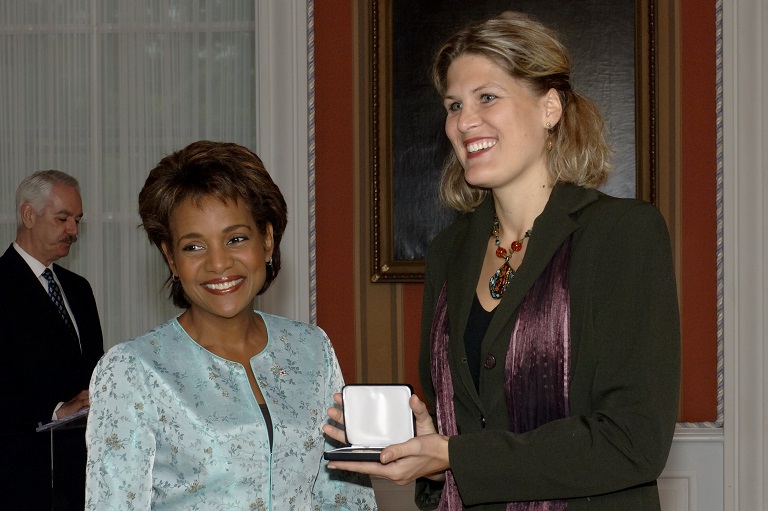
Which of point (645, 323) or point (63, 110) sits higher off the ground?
point (63, 110)

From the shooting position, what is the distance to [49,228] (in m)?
4.30

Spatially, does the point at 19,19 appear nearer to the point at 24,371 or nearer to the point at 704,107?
the point at 24,371

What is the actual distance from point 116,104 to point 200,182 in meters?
2.97

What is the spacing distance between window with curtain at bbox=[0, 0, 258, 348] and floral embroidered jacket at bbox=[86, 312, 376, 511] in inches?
112

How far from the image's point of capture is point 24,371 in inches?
158

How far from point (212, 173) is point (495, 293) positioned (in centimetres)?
65

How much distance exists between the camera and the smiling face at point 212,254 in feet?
7.10

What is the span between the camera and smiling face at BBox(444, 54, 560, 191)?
6.82ft

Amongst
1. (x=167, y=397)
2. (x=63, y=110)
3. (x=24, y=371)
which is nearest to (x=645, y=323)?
(x=167, y=397)

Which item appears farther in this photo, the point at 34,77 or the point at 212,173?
the point at 34,77

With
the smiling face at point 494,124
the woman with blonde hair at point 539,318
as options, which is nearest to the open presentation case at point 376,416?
the woman with blonde hair at point 539,318

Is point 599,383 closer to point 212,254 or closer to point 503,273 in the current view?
→ point 503,273

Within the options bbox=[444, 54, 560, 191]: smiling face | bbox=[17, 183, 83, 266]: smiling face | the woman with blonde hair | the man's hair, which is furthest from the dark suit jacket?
bbox=[444, 54, 560, 191]: smiling face
